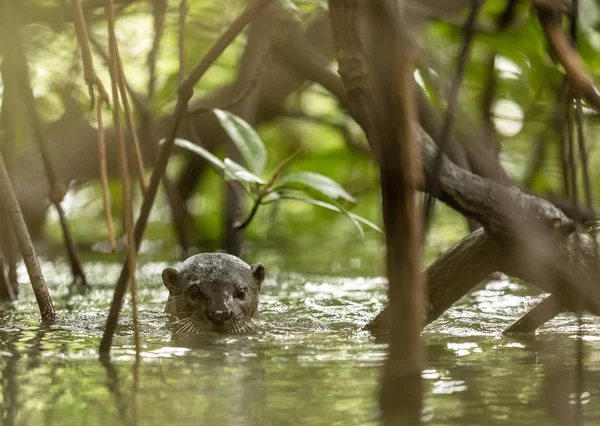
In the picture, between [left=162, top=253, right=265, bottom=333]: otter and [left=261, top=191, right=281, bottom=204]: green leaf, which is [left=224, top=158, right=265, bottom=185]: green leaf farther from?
[left=162, top=253, right=265, bottom=333]: otter

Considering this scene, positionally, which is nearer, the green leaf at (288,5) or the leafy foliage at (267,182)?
the green leaf at (288,5)

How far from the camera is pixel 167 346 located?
2.84 metres

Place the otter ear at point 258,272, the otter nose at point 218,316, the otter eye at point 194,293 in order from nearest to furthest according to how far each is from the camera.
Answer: the otter nose at point 218,316 < the otter eye at point 194,293 < the otter ear at point 258,272

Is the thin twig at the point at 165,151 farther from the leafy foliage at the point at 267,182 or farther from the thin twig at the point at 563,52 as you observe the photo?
the leafy foliage at the point at 267,182

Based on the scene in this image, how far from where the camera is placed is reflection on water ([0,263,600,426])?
189 centimetres

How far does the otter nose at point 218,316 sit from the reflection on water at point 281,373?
0.73ft

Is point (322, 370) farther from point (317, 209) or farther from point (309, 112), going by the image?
point (309, 112)

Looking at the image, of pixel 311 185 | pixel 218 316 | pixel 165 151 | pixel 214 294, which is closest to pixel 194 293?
pixel 214 294

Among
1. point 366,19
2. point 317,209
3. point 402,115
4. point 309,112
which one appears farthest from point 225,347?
point 309,112

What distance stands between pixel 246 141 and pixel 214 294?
71cm

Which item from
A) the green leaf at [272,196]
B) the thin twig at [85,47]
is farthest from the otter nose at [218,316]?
the thin twig at [85,47]

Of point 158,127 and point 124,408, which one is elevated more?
point 158,127

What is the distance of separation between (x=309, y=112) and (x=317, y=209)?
1009 millimetres

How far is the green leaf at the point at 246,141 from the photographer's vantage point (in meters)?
4.01
